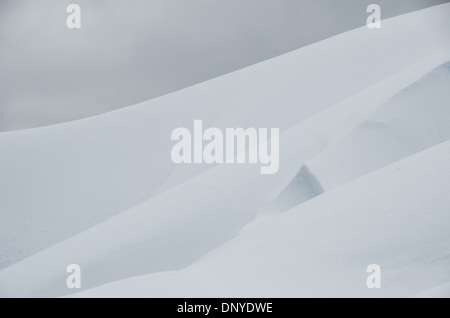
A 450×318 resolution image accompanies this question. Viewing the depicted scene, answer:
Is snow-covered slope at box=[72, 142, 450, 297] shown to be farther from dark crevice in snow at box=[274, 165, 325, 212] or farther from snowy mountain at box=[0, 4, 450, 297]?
dark crevice in snow at box=[274, 165, 325, 212]

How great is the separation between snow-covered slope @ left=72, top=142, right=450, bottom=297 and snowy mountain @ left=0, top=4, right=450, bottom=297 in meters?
0.02

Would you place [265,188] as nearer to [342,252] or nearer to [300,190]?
[300,190]

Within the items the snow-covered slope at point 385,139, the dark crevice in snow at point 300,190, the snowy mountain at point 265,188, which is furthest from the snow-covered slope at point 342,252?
the snow-covered slope at point 385,139

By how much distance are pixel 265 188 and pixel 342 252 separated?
14.9 ft

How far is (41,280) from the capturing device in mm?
8727

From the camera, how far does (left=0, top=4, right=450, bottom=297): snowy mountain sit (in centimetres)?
528

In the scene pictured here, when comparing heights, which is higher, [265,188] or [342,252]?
[265,188]

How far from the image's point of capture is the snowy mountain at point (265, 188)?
528 cm

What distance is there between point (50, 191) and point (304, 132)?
6.63 metres

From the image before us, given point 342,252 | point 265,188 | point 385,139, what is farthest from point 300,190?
point 342,252

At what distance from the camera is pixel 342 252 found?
5449 millimetres

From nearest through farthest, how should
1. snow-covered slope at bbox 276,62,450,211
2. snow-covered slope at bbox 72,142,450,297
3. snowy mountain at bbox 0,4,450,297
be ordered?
snow-covered slope at bbox 72,142,450,297 < snowy mountain at bbox 0,4,450,297 < snow-covered slope at bbox 276,62,450,211

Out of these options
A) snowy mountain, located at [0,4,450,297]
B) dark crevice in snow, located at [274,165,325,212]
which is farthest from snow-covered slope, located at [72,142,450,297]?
dark crevice in snow, located at [274,165,325,212]
